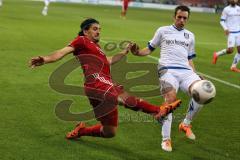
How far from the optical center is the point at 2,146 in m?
6.77

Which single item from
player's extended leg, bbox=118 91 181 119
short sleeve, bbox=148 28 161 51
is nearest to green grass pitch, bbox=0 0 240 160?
player's extended leg, bbox=118 91 181 119

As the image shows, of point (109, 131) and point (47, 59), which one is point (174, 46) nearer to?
point (109, 131)

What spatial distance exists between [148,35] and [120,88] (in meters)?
17.2

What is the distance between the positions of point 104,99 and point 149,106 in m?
0.71

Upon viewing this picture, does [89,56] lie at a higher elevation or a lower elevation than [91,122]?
higher

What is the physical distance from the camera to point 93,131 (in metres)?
7.16

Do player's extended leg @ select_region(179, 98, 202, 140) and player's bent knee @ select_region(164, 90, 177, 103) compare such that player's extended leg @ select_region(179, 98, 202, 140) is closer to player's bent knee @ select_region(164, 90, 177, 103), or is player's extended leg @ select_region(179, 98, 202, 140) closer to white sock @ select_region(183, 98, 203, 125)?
white sock @ select_region(183, 98, 203, 125)

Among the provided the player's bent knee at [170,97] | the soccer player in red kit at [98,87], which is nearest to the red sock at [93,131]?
the soccer player in red kit at [98,87]

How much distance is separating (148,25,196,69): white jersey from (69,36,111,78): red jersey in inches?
52.1

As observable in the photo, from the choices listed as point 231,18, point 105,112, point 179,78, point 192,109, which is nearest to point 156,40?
point 179,78

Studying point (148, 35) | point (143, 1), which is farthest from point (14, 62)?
point (143, 1)

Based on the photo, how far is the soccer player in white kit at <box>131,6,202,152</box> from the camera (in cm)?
760

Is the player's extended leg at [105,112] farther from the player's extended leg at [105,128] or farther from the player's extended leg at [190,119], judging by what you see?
the player's extended leg at [190,119]

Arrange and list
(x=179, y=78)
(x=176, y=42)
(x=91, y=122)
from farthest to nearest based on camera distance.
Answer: (x=91, y=122), (x=176, y=42), (x=179, y=78)
